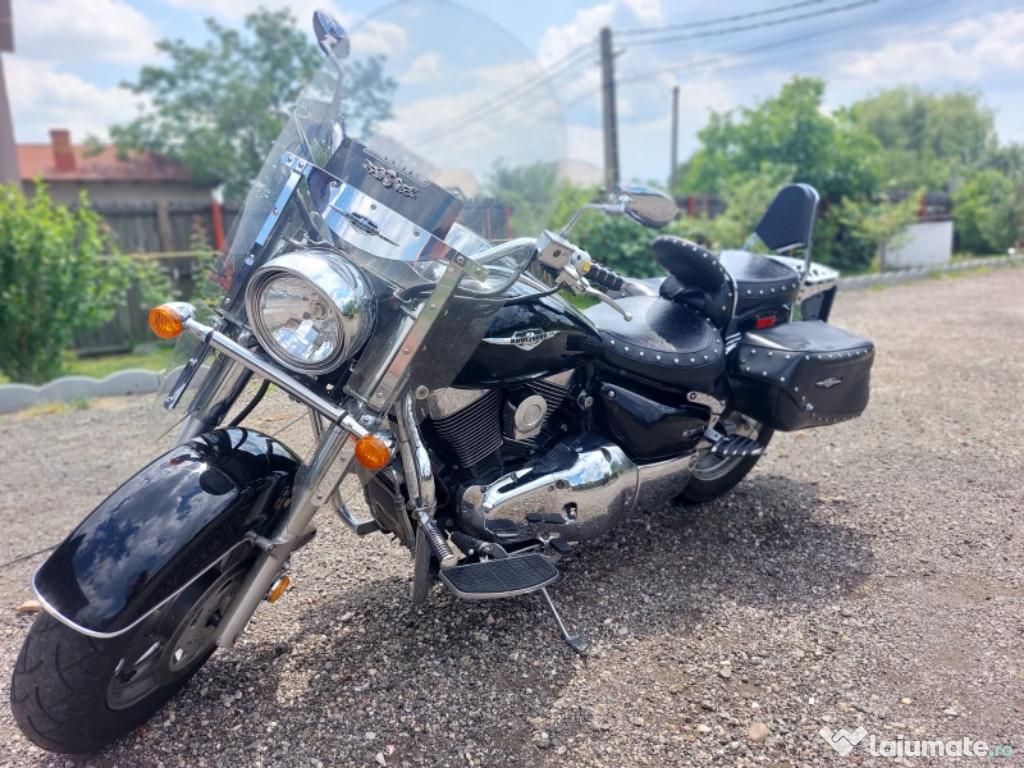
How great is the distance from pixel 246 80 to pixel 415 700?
29658 millimetres

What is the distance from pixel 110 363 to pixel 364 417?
844 centimetres

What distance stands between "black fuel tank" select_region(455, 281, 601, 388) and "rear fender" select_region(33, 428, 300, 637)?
26.3 inches

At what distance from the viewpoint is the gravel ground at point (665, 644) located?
84.4 inches

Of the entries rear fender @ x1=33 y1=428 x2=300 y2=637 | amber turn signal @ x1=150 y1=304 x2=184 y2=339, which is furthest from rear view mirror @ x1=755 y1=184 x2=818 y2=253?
amber turn signal @ x1=150 y1=304 x2=184 y2=339

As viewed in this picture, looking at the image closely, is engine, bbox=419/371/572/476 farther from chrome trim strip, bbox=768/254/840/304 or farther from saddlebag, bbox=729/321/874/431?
chrome trim strip, bbox=768/254/840/304

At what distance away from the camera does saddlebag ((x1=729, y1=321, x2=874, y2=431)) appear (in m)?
3.08

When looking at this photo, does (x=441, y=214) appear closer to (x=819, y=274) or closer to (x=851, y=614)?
(x=851, y=614)

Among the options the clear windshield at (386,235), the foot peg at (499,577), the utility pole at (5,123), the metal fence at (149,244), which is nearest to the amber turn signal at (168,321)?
the clear windshield at (386,235)

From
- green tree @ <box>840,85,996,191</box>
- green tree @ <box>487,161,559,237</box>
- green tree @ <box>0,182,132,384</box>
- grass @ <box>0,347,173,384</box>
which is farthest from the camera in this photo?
green tree @ <box>840,85,996,191</box>

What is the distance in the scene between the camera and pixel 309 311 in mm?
1935

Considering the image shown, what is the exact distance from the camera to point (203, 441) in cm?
219

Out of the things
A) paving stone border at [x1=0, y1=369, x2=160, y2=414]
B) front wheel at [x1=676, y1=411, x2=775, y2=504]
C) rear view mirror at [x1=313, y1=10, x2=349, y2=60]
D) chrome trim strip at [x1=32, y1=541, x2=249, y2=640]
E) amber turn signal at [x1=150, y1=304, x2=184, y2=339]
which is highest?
rear view mirror at [x1=313, y1=10, x2=349, y2=60]

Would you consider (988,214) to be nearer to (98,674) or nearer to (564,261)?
(564,261)

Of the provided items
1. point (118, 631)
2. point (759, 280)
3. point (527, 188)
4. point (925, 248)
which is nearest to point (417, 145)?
point (527, 188)
